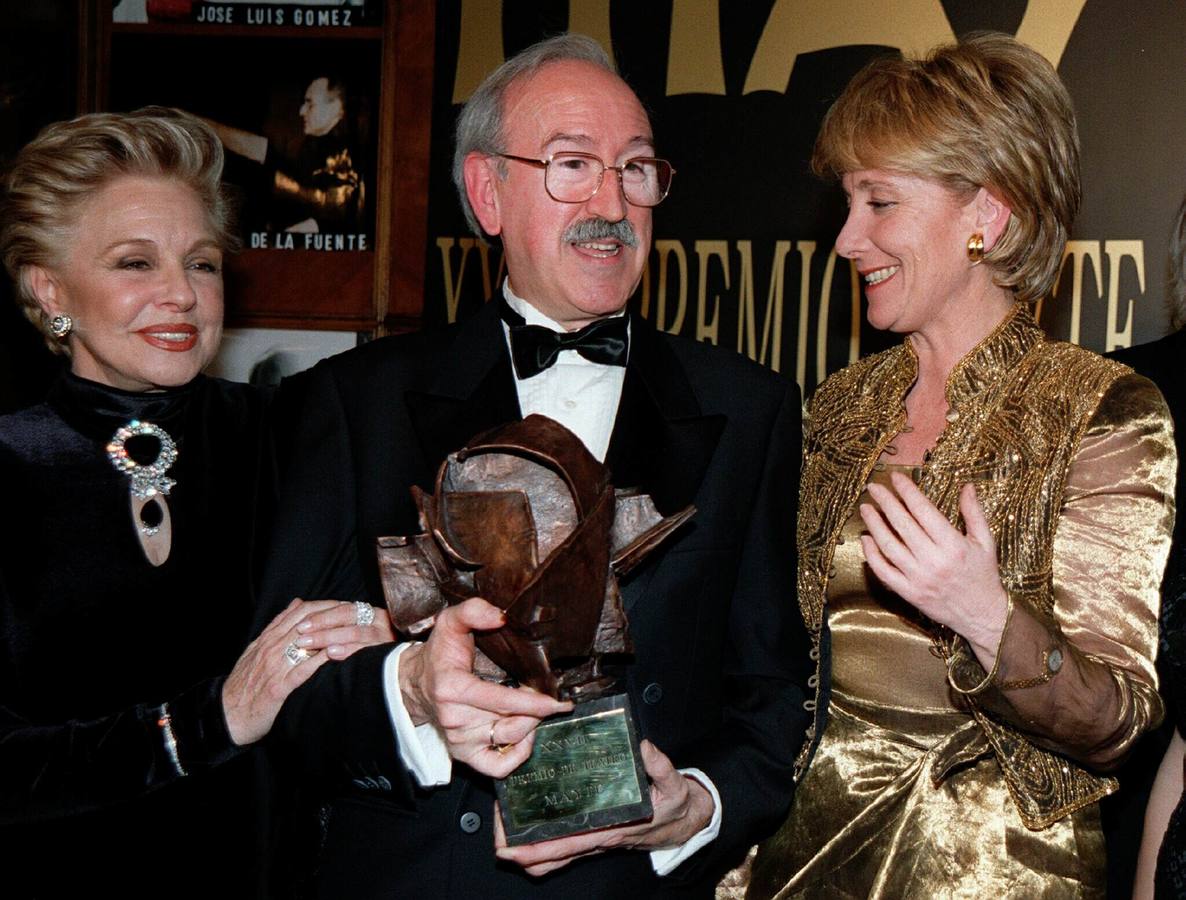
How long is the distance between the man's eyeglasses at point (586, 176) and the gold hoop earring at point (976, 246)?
0.61 m

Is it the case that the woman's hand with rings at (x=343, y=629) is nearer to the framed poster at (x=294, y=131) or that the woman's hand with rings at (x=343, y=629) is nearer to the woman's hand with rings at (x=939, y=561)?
the woman's hand with rings at (x=939, y=561)

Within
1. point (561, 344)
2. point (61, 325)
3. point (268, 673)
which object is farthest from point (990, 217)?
point (61, 325)

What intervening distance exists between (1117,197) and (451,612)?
2.80 meters

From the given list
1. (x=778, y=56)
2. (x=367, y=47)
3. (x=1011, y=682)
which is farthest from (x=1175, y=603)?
(x=367, y=47)

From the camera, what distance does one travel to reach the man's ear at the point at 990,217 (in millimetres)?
Answer: 2369

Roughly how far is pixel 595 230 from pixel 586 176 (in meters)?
0.10

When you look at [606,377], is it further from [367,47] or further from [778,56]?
[367,47]

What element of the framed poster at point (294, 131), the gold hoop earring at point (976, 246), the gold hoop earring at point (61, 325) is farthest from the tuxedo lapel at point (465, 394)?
the framed poster at point (294, 131)

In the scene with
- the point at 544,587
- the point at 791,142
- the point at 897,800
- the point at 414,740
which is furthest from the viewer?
the point at 791,142

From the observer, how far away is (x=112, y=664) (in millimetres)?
2285

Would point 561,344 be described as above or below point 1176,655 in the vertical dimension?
above

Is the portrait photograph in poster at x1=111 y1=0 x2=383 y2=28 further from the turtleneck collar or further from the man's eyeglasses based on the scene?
the man's eyeglasses

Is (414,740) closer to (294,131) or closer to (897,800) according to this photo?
(897,800)

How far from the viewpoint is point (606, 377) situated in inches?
84.3
